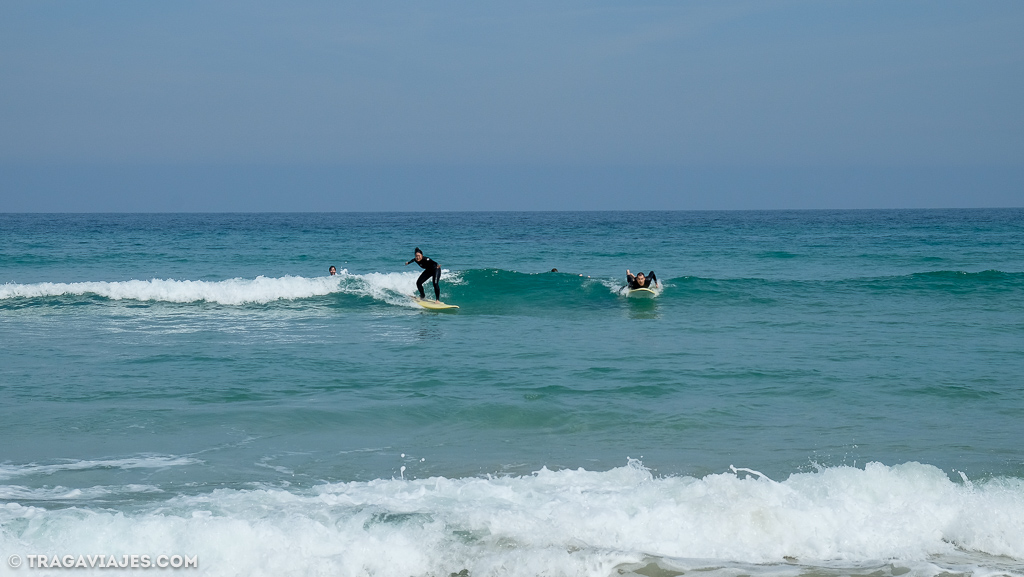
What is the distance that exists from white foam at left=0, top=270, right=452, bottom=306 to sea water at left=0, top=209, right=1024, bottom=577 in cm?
209

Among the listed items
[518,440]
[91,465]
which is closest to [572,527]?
[518,440]

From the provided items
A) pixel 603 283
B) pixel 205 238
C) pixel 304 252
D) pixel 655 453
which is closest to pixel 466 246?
pixel 304 252

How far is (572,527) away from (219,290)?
18138 millimetres

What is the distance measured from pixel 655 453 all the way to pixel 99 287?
18.9 m

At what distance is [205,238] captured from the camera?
1981 inches

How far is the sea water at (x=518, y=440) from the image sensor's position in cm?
575

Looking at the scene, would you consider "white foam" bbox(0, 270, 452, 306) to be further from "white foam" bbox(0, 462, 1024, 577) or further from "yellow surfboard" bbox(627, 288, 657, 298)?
"white foam" bbox(0, 462, 1024, 577)

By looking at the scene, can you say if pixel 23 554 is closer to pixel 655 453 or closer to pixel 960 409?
pixel 655 453

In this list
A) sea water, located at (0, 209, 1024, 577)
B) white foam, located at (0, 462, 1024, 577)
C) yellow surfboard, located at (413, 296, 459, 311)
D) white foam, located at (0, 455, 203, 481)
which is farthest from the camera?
yellow surfboard, located at (413, 296, 459, 311)

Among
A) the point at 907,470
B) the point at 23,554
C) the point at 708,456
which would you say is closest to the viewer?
the point at 23,554

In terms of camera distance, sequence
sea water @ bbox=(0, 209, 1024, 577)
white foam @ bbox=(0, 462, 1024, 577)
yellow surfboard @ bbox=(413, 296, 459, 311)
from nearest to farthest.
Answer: white foam @ bbox=(0, 462, 1024, 577), sea water @ bbox=(0, 209, 1024, 577), yellow surfboard @ bbox=(413, 296, 459, 311)

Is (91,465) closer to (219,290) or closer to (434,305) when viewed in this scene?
(434,305)

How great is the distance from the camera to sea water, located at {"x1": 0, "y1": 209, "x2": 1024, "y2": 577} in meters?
5.75

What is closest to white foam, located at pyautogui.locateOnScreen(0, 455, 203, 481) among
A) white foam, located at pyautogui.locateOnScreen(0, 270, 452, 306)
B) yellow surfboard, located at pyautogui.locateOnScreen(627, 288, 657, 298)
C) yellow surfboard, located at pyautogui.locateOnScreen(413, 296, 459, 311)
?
yellow surfboard, located at pyautogui.locateOnScreen(413, 296, 459, 311)
